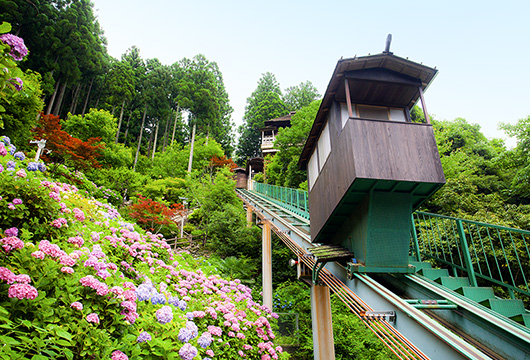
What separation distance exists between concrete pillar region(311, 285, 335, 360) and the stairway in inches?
91.1

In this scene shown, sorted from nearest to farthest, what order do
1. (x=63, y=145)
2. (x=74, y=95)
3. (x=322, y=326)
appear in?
(x=322, y=326)
(x=63, y=145)
(x=74, y=95)

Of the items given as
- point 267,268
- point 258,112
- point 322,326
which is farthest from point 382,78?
point 258,112

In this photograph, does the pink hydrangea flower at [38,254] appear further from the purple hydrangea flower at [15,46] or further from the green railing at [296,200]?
the green railing at [296,200]

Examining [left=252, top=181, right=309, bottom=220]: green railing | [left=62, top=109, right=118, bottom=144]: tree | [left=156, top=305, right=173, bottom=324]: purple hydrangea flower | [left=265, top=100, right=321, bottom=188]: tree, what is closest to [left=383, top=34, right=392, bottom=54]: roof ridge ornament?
[left=156, top=305, right=173, bottom=324]: purple hydrangea flower

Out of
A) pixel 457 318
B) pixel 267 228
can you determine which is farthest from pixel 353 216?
pixel 267 228

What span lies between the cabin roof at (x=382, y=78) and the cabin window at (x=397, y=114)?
99 millimetres

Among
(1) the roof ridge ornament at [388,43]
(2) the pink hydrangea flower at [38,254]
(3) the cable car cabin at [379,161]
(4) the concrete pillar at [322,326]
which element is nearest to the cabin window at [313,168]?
(3) the cable car cabin at [379,161]

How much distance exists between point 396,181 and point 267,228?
681 cm

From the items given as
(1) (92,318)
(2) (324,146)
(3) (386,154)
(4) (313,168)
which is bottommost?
(1) (92,318)

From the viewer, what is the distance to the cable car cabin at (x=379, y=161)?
343 cm

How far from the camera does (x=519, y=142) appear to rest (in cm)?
968

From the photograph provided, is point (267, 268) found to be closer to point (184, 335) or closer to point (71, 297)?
point (184, 335)

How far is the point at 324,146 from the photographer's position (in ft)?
17.6

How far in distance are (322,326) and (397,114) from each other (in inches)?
181
